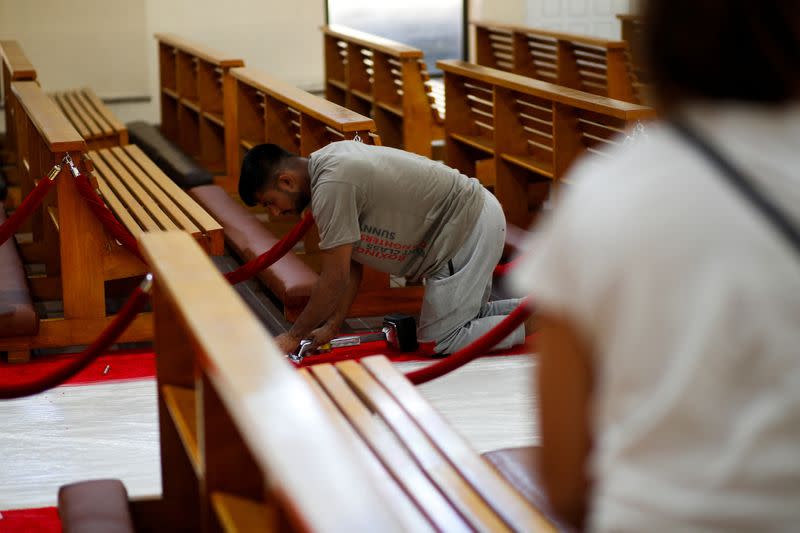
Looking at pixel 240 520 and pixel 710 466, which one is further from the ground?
pixel 710 466

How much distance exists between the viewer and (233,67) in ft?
24.5

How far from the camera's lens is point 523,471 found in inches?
105

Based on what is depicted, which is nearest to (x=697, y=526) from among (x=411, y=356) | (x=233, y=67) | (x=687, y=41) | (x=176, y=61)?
(x=687, y=41)

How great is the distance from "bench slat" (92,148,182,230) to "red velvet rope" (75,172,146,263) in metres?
0.31

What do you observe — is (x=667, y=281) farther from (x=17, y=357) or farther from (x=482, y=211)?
(x=17, y=357)

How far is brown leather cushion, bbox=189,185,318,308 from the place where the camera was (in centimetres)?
528

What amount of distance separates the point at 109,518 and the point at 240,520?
77 centimetres

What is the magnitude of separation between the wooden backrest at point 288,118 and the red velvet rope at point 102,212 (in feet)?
3.50

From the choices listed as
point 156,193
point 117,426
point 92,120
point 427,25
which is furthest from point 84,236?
point 427,25

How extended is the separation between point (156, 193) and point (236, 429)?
3985 mm

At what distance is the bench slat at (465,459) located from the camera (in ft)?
7.37

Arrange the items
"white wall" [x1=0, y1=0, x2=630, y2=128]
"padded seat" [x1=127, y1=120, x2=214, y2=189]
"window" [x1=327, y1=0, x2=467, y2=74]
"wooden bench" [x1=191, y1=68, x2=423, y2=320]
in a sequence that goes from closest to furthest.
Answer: "wooden bench" [x1=191, y1=68, x2=423, y2=320] → "padded seat" [x1=127, y1=120, x2=214, y2=189] → "white wall" [x1=0, y1=0, x2=630, y2=128] → "window" [x1=327, y1=0, x2=467, y2=74]

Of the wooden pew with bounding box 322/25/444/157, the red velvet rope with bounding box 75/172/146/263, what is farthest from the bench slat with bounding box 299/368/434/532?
the wooden pew with bounding box 322/25/444/157

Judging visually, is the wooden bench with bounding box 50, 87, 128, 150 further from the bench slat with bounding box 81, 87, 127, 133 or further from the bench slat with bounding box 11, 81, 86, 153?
the bench slat with bounding box 11, 81, 86, 153
